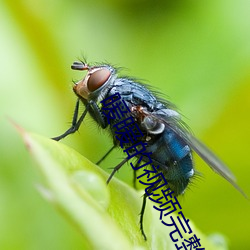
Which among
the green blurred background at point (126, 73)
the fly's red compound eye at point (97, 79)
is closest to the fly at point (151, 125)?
the fly's red compound eye at point (97, 79)

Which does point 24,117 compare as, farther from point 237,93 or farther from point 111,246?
point 111,246

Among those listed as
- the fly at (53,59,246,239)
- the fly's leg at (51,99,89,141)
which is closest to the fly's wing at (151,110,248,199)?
the fly at (53,59,246,239)

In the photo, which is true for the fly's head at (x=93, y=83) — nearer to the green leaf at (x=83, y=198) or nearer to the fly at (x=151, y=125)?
the fly at (x=151, y=125)

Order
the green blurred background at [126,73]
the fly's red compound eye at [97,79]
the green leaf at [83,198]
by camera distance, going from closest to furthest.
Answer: the green leaf at [83,198]
the fly's red compound eye at [97,79]
the green blurred background at [126,73]

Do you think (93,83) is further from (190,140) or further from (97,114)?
(190,140)

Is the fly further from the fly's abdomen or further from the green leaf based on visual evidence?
the green leaf

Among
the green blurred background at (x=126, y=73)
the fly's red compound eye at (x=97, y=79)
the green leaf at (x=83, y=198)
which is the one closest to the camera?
the green leaf at (x=83, y=198)
